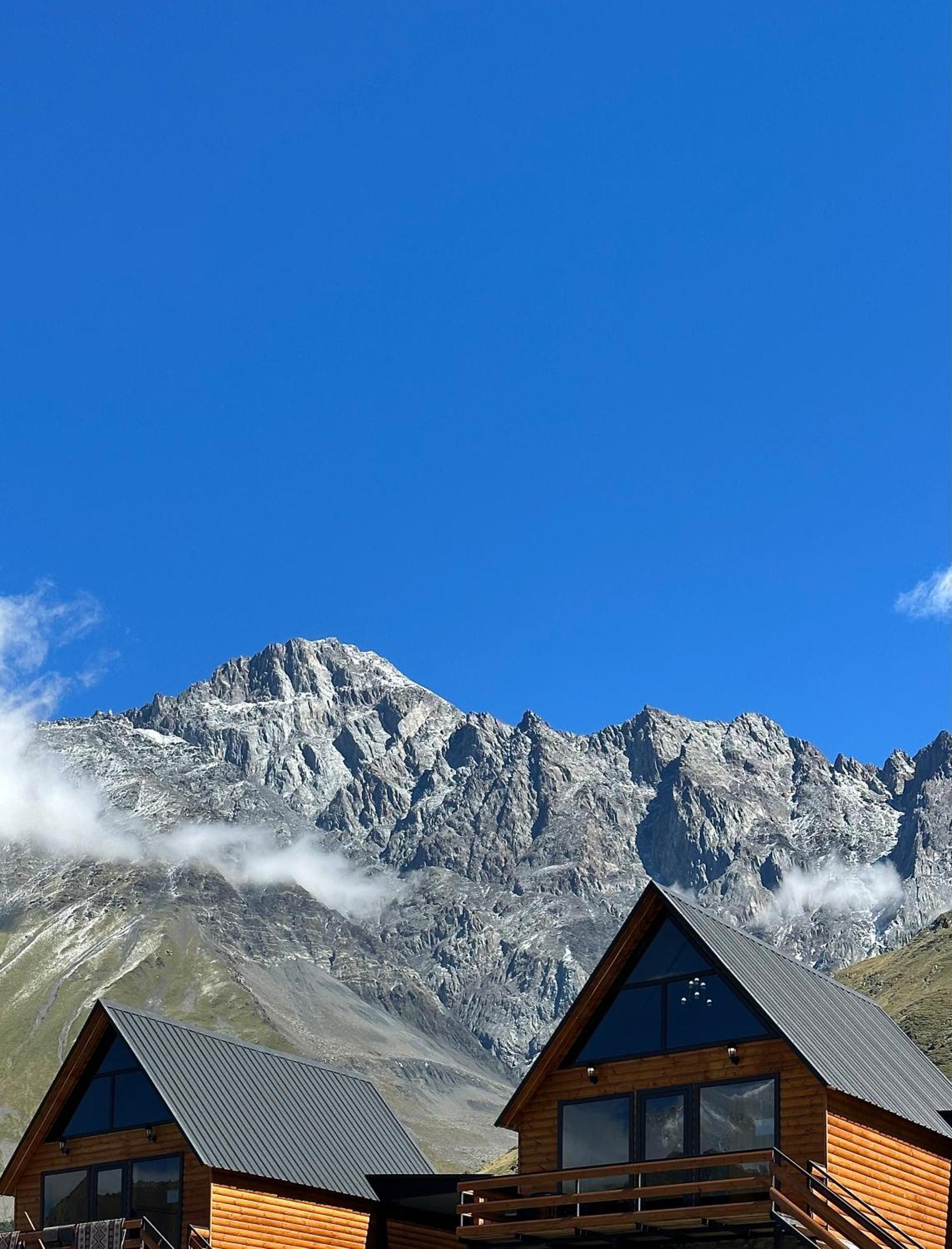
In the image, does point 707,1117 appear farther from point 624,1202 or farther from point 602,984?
point 602,984

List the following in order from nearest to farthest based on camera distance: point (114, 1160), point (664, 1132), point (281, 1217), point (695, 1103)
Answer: point (695, 1103) < point (664, 1132) < point (281, 1217) < point (114, 1160)

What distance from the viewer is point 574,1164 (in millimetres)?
38062

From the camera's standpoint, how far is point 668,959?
3816 cm

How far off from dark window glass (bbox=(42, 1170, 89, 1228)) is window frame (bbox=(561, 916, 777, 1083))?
14282mm

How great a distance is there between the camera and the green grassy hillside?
116188 mm

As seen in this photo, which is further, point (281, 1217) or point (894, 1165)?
point (281, 1217)

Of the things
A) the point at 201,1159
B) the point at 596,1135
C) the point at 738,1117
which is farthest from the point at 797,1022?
the point at 201,1159

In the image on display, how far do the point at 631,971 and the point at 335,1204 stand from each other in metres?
11.8

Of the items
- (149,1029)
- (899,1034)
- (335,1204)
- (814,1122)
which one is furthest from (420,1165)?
(814,1122)

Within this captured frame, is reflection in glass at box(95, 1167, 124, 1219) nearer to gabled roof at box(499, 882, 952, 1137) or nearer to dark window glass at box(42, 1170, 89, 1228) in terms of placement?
dark window glass at box(42, 1170, 89, 1228)

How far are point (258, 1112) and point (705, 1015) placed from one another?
1403 cm

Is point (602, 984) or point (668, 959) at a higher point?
point (668, 959)

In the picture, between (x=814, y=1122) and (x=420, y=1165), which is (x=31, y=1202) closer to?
(x=420, y=1165)

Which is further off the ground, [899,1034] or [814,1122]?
[899,1034]
